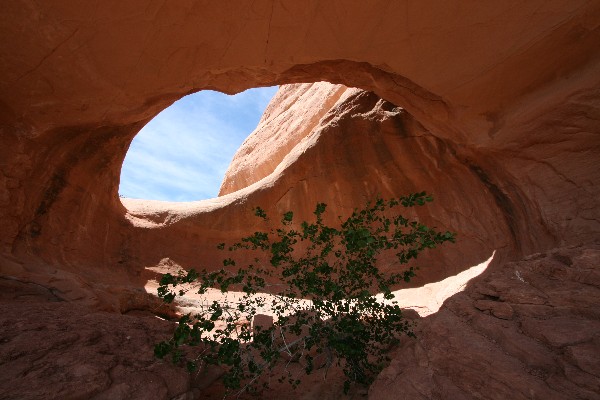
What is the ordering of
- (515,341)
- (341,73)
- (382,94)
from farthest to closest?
(382,94), (341,73), (515,341)

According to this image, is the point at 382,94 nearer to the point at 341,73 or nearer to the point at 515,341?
the point at 341,73

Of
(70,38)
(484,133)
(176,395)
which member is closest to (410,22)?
(484,133)

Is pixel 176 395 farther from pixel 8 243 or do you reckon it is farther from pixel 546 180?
pixel 546 180

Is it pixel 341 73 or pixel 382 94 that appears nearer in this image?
pixel 341 73

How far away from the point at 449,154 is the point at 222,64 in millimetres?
4474

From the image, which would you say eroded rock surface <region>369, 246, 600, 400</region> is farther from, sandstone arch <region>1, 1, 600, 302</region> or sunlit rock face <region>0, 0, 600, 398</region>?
sandstone arch <region>1, 1, 600, 302</region>

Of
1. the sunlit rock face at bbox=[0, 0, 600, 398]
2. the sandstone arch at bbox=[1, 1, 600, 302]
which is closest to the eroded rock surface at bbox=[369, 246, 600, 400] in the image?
the sunlit rock face at bbox=[0, 0, 600, 398]

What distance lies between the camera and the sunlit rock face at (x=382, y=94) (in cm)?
379

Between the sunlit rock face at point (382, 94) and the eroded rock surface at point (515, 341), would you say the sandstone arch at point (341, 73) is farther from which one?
the eroded rock surface at point (515, 341)

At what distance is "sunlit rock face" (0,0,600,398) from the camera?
3793 mm

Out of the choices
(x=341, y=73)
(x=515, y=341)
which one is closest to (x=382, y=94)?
(x=341, y=73)

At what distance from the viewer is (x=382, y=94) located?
606 cm

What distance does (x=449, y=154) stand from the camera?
21.7 ft

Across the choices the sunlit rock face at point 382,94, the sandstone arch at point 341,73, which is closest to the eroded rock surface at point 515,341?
the sunlit rock face at point 382,94
